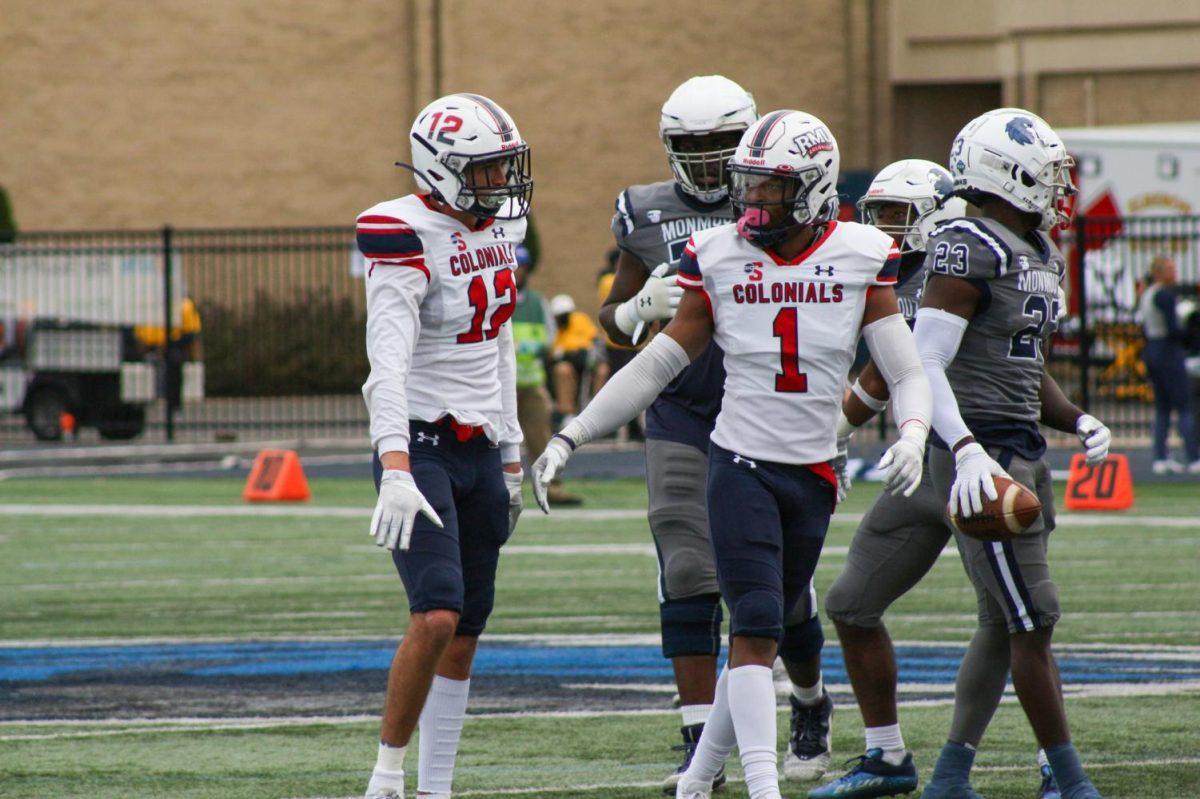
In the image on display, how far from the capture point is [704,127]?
669 cm

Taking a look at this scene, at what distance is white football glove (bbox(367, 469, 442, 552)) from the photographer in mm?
5527

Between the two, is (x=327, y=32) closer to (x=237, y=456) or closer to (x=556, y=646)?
(x=237, y=456)

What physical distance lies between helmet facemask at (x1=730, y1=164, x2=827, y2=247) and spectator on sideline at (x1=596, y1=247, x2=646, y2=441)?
0.69m

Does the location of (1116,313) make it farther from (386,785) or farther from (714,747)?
(386,785)

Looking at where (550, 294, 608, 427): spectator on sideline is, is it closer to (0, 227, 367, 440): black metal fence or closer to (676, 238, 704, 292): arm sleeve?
(0, 227, 367, 440): black metal fence

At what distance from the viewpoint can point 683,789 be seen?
18.6 feet

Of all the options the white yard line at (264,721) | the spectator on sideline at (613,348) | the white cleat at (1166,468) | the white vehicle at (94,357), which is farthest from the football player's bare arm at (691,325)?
the white vehicle at (94,357)

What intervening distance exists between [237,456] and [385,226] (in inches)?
643

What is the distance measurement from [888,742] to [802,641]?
0.45 metres

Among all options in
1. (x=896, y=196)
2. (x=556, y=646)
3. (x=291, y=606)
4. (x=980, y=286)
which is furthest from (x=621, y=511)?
(x=980, y=286)

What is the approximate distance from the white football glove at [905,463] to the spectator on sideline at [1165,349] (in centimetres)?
1275

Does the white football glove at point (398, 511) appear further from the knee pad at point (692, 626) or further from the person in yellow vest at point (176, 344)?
the person in yellow vest at point (176, 344)

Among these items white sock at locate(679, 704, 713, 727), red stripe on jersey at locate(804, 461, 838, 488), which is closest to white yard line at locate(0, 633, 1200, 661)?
white sock at locate(679, 704, 713, 727)

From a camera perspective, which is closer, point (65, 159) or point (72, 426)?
point (72, 426)
